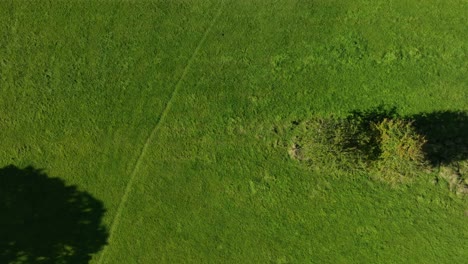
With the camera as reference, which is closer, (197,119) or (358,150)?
(358,150)

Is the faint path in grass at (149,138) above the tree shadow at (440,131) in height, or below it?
below

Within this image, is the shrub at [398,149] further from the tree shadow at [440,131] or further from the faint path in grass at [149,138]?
the faint path in grass at [149,138]

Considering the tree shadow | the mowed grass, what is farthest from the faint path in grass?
the tree shadow

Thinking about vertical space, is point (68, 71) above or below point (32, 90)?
above

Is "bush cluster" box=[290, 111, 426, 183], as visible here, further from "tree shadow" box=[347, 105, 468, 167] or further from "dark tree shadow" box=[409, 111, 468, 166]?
"dark tree shadow" box=[409, 111, 468, 166]

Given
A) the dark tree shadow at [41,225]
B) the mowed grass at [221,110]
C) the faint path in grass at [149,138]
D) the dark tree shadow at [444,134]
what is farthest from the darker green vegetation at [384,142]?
the dark tree shadow at [41,225]

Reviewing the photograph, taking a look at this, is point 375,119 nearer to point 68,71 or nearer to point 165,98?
point 165,98

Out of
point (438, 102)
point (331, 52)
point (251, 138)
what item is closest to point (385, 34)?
point (331, 52)
